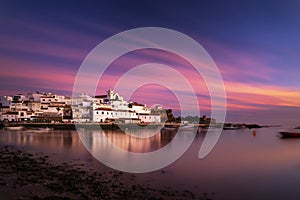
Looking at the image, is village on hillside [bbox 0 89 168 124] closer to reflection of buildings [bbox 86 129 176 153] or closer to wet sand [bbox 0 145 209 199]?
reflection of buildings [bbox 86 129 176 153]

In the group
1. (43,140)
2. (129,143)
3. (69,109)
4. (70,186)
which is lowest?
(129,143)

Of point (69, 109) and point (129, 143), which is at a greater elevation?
point (69, 109)

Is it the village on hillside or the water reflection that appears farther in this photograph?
the village on hillside

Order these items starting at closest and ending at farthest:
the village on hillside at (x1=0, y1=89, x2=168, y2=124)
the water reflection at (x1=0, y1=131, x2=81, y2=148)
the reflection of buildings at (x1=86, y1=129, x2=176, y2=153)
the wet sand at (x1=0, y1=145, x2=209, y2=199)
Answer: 1. the wet sand at (x1=0, y1=145, x2=209, y2=199)
2. the reflection of buildings at (x1=86, y1=129, x2=176, y2=153)
3. the water reflection at (x1=0, y1=131, x2=81, y2=148)
4. the village on hillside at (x1=0, y1=89, x2=168, y2=124)

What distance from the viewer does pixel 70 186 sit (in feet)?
34.8

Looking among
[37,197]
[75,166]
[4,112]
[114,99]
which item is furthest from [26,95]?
[37,197]

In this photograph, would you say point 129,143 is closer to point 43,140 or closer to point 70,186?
point 43,140

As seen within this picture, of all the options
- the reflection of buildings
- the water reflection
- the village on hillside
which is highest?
the village on hillside

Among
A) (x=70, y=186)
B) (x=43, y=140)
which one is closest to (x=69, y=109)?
(x=43, y=140)

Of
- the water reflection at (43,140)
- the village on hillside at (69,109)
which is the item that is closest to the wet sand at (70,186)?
the water reflection at (43,140)

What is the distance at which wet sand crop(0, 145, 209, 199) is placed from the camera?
9.42m

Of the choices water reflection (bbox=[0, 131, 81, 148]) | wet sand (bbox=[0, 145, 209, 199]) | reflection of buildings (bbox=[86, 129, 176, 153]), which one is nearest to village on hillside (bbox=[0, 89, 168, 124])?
water reflection (bbox=[0, 131, 81, 148])

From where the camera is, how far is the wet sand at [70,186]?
30.9 feet

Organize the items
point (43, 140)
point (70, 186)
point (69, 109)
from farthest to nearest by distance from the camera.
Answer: point (69, 109) → point (43, 140) → point (70, 186)
